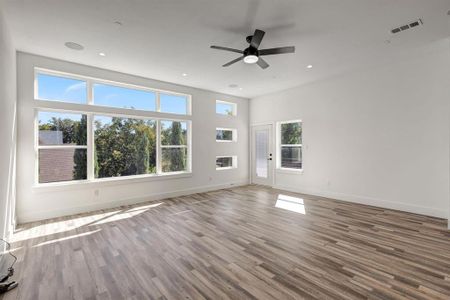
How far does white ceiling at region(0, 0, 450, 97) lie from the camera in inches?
106

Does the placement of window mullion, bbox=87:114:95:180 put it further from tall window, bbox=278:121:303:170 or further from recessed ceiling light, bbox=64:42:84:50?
tall window, bbox=278:121:303:170

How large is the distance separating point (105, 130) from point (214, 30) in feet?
11.1

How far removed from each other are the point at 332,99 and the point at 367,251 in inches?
156

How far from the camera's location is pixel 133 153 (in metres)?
5.36

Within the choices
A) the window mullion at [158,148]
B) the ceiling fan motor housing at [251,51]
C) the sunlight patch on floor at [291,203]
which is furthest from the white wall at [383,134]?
the window mullion at [158,148]

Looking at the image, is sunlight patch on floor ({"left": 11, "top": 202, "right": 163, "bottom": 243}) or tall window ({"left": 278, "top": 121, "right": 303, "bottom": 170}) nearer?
sunlight patch on floor ({"left": 11, "top": 202, "right": 163, "bottom": 243})

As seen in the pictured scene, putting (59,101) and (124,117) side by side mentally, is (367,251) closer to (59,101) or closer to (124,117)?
(124,117)

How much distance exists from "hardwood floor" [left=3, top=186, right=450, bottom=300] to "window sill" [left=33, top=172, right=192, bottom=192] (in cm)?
64

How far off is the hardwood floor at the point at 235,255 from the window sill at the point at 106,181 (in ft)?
2.10

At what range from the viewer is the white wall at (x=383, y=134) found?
4.07m

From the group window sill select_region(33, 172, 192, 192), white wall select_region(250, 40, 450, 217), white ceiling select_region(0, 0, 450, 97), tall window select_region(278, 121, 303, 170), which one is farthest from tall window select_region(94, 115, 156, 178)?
white wall select_region(250, 40, 450, 217)

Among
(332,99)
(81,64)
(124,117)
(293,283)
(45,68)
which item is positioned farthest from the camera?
(332,99)

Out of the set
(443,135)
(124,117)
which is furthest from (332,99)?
(124,117)

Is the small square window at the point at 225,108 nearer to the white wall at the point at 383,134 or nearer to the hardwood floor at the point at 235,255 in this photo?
the white wall at the point at 383,134
